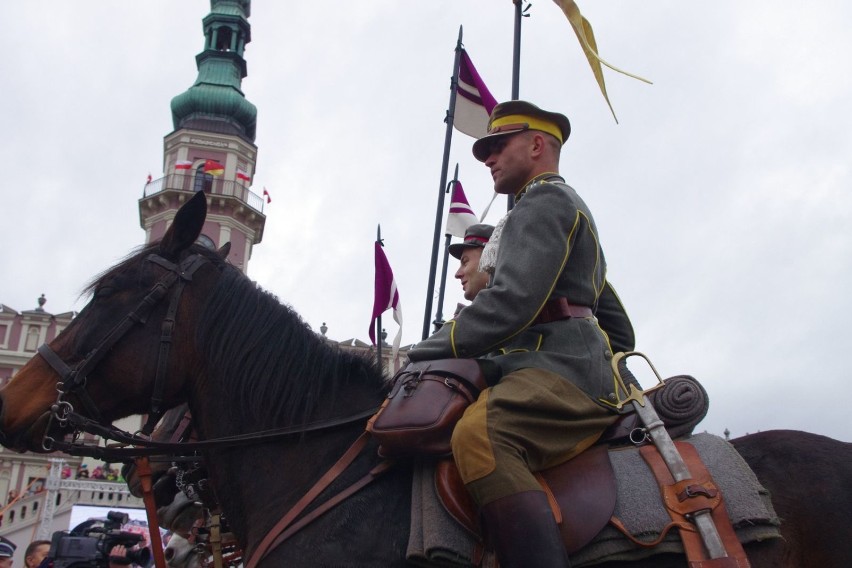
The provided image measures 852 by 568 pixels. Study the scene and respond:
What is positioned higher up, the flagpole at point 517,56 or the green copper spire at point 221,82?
the green copper spire at point 221,82

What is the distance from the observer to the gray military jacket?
298 cm

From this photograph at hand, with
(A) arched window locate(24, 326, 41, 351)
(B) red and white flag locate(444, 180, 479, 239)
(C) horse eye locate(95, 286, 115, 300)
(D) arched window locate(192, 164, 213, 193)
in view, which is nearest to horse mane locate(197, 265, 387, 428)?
(C) horse eye locate(95, 286, 115, 300)

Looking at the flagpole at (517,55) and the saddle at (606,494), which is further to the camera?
the flagpole at (517,55)

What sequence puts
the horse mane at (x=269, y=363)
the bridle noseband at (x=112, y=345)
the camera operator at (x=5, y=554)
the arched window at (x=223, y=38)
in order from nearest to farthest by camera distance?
the bridle noseband at (x=112, y=345)
the horse mane at (x=269, y=363)
the camera operator at (x=5, y=554)
the arched window at (x=223, y=38)

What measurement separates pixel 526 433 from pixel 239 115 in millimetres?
47886

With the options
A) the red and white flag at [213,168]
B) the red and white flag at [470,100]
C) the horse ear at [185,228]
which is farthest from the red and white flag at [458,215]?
the red and white flag at [213,168]

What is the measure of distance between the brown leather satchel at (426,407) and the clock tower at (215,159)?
1440 inches

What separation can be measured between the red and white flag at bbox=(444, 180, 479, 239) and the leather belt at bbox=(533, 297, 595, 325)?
7.13 metres

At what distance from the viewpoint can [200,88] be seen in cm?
4762

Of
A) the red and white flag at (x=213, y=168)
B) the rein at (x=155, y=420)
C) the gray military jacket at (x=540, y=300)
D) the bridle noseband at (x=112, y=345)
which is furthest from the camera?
the red and white flag at (x=213, y=168)

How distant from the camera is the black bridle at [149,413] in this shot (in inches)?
130

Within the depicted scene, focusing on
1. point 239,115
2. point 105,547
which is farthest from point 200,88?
point 105,547

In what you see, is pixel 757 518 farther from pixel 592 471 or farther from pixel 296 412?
pixel 296 412

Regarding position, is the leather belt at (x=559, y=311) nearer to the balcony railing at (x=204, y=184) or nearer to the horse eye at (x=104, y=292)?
the horse eye at (x=104, y=292)
